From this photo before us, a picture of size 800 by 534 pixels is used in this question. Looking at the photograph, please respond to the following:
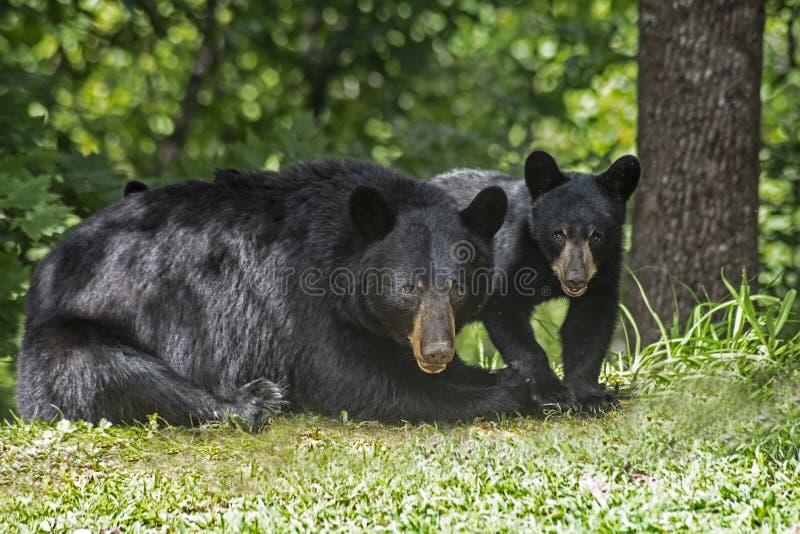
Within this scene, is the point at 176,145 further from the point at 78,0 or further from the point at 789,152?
the point at 789,152

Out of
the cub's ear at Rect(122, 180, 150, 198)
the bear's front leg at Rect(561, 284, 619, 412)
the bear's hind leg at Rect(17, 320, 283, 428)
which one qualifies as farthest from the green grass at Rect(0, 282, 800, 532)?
the cub's ear at Rect(122, 180, 150, 198)

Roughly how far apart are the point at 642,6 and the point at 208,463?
173 inches

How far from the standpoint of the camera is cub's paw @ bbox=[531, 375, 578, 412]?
4691 millimetres

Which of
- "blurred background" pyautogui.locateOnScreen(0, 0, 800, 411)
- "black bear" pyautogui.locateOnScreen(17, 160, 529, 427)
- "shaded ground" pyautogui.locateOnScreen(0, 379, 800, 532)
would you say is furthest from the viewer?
"blurred background" pyautogui.locateOnScreen(0, 0, 800, 411)

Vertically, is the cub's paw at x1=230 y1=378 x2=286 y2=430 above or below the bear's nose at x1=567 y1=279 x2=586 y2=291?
below

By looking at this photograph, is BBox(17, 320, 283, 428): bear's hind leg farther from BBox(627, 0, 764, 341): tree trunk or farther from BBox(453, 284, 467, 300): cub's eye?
BBox(627, 0, 764, 341): tree trunk

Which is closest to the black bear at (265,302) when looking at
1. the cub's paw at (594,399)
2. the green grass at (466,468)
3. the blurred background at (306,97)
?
the green grass at (466,468)

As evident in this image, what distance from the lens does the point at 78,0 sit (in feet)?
28.7

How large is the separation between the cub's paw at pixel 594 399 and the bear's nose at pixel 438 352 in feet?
2.90

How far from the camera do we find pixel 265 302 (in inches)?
195

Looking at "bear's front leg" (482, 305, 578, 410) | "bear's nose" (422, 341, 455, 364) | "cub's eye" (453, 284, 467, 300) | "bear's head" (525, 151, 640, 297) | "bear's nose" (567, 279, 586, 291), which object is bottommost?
"bear's front leg" (482, 305, 578, 410)

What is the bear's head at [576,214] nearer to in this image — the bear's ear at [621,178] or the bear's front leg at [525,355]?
the bear's ear at [621,178]

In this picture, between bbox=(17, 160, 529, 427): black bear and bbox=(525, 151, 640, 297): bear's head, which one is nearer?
bbox=(17, 160, 529, 427): black bear

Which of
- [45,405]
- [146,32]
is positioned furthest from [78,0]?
[45,405]
